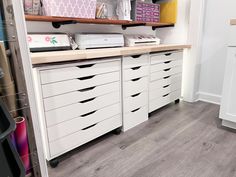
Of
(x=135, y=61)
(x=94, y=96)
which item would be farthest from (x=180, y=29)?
(x=94, y=96)

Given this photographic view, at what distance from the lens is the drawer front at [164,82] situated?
195cm

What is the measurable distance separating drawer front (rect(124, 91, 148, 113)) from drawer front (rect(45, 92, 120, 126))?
122mm

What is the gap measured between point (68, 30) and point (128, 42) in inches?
24.6

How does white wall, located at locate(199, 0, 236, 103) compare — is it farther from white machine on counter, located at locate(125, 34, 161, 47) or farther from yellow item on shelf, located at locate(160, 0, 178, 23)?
white machine on counter, located at locate(125, 34, 161, 47)

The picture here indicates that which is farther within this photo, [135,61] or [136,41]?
[136,41]

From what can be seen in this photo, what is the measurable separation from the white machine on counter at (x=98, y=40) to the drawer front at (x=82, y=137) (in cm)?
67

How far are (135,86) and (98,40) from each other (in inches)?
21.1

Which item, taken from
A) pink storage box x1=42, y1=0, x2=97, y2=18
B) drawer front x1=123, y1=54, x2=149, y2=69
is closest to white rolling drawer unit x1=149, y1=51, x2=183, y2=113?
drawer front x1=123, y1=54, x2=149, y2=69

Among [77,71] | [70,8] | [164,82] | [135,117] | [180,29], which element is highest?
[70,8]

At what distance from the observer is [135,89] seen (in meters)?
1.73

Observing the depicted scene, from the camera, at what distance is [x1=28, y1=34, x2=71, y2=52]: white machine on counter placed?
136cm

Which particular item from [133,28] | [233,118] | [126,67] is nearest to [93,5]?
[126,67]

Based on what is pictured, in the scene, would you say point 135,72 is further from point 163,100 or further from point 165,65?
point 163,100

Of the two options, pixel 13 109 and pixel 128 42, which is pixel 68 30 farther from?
pixel 13 109
